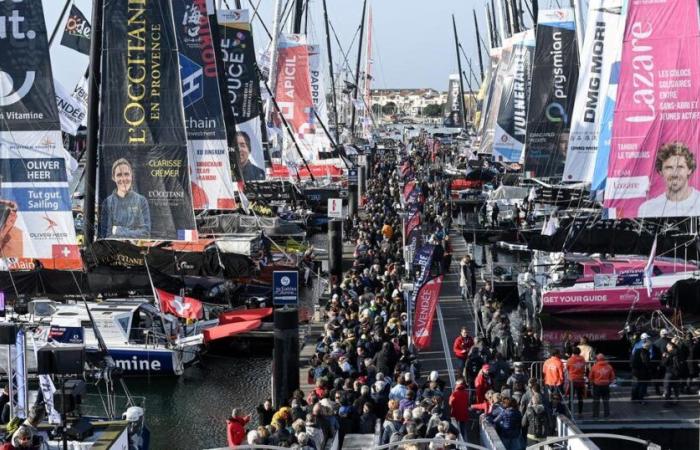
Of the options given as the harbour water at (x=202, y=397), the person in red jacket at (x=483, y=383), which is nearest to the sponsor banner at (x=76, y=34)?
the harbour water at (x=202, y=397)

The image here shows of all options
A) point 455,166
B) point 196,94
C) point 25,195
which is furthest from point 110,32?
point 455,166

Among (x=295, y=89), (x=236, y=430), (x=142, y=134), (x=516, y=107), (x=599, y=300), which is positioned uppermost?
(x=295, y=89)

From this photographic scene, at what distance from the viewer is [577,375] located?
20094mm

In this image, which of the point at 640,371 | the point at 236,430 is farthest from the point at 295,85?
the point at 236,430

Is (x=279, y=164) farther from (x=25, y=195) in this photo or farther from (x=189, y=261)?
(x=25, y=195)

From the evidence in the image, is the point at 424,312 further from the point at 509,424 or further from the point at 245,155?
the point at 245,155

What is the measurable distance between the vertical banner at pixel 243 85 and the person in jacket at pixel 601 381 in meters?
27.7

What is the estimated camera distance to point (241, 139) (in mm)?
46688

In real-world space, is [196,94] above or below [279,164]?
above

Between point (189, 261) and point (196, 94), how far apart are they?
8841mm

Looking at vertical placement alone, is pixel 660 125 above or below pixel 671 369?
above

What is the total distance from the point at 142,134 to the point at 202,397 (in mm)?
6548

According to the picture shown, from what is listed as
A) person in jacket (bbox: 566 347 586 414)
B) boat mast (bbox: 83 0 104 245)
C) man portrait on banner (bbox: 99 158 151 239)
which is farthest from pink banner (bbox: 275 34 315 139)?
person in jacket (bbox: 566 347 586 414)

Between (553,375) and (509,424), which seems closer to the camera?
(509,424)
